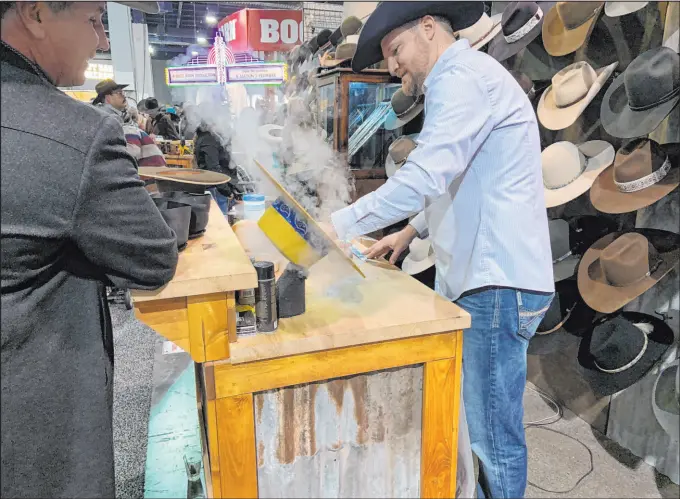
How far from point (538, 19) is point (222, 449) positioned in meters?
2.67

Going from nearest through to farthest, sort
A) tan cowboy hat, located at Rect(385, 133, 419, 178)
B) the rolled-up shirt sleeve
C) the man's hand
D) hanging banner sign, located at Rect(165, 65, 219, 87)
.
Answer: the rolled-up shirt sleeve
the man's hand
tan cowboy hat, located at Rect(385, 133, 419, 178)
hanging banner sign, located at Rect(165, 65, 219, 87)

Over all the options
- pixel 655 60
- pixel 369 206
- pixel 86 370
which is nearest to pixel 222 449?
pixel 86 370

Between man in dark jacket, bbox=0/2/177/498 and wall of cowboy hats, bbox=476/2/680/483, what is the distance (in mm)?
2065

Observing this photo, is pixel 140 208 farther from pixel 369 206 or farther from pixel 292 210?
pixel 369 206

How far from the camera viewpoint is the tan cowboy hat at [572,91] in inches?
98.8

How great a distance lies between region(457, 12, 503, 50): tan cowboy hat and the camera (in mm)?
3102

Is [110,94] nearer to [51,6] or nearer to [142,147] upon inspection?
[142,147]

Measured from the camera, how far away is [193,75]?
14.9m

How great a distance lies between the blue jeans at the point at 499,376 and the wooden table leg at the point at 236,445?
0.77 metres

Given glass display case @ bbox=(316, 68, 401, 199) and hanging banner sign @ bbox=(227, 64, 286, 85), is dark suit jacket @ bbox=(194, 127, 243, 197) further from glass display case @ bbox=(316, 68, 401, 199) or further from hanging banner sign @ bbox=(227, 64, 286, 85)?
hanging banner sign @ bbox=(227, 64, 286, 85)

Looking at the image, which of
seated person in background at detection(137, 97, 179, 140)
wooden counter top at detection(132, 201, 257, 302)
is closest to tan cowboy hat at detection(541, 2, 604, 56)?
wooden counter top at detection(132, 201, 257, 302)

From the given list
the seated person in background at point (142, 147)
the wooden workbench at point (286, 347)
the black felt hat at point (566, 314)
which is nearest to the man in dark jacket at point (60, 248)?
the wooden workbench at point (286, 347)

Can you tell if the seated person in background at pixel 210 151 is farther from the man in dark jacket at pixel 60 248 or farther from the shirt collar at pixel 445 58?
the man in dark jacket at pixel 60 248

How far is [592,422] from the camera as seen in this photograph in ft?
9.20
